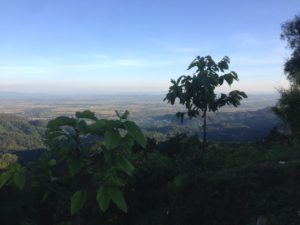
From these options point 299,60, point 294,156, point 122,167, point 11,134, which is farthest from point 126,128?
point 11,134

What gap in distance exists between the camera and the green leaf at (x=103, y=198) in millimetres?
1521

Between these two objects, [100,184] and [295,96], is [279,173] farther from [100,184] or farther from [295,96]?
[295,96]

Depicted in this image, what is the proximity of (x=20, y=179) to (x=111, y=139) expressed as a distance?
19.1 inches

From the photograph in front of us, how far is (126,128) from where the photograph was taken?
157 cm

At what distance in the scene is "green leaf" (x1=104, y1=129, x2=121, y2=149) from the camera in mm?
1548

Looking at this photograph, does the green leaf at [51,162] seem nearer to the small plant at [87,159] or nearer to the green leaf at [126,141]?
the small plant at [87,159]

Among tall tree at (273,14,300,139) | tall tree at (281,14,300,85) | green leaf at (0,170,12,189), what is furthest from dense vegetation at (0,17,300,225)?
tall tree at (281,14,300,85)

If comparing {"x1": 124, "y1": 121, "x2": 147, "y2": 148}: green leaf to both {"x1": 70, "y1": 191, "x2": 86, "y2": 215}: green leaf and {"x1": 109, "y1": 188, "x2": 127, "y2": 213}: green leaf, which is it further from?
{"x1": 70, "y1": 191, "x2": 86, "y2": 215}: green leaf

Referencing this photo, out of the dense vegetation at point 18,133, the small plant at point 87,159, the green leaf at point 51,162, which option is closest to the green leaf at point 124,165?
the small plant at point 87,159

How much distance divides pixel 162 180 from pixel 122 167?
15.4 ft

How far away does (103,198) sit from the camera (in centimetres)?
154

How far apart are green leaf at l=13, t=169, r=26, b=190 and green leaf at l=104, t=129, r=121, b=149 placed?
0.45 metres

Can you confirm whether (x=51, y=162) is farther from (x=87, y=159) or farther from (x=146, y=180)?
(x=146, y=180)

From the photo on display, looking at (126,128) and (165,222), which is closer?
(126,128)
